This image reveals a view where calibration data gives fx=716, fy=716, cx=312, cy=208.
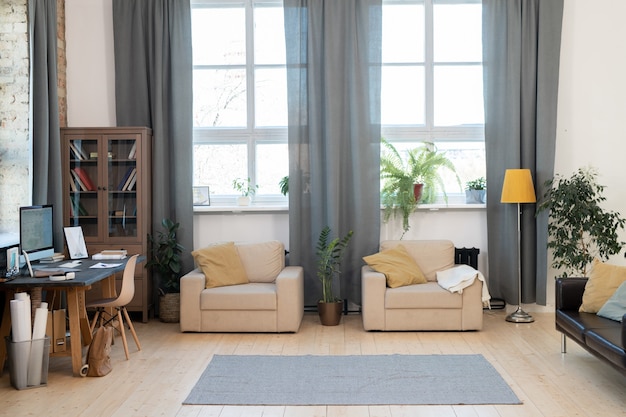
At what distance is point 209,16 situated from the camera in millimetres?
7258

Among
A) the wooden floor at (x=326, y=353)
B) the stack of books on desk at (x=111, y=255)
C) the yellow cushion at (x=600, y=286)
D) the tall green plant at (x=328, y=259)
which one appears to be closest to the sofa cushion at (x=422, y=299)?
the wooden floor at (x=326, y=353)

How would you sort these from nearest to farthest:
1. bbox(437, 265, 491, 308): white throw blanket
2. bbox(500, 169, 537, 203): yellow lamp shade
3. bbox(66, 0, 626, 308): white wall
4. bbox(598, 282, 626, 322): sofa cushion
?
bbox(598, 282, 626, 322): sofa cushion
bbox(437, 265, 491, 308): white throw blanket
bbox(500, 169, 537, 203): yellow lamp shade
bbox(66, 0, 626, 308): white wall

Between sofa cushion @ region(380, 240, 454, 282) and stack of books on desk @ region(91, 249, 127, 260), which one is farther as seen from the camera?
sofa cushion @ region(380, 240, 454, 282)

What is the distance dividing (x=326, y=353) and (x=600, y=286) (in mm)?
2070

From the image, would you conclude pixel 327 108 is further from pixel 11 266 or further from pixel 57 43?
pixel 11 266

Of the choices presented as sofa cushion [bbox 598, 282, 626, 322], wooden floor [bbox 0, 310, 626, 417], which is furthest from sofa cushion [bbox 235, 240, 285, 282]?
sofa cushion [bbox 598, 282, 626, 322]

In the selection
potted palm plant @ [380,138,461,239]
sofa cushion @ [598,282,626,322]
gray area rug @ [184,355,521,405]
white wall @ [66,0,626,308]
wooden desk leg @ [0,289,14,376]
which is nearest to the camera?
gray area rug @ [184,355,521,405]

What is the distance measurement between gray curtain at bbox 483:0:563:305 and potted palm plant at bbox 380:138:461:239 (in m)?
0.51

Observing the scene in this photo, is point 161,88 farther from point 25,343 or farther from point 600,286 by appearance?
point 600,286

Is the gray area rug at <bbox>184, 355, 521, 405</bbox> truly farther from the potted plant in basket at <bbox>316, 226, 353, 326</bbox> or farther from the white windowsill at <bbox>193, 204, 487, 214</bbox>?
the white windowsill at <bbox>193, 204, 487, 214</bbox>

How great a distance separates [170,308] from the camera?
6727mm

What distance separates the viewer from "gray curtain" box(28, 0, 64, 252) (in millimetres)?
6035

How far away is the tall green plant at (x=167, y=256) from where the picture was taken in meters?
6.77

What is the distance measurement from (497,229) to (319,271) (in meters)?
1.79
